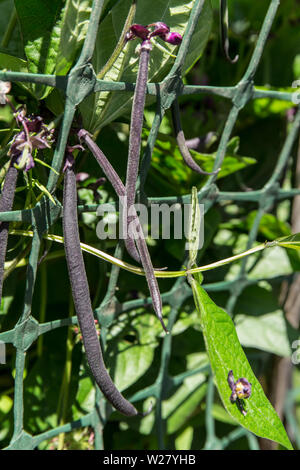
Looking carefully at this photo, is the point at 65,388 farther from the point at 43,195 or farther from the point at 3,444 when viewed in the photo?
the point at 43,195

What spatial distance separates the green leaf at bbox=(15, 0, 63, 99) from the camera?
39 cm

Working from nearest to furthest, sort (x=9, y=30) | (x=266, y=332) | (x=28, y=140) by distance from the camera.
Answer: (x=28, y=140) < (x=9, y=30) < (x=266, y=332)

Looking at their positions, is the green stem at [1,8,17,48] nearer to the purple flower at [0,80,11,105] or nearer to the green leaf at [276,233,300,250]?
the purple flower at [0,80,11,105]

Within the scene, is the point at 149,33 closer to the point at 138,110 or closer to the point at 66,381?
the point at 138,110

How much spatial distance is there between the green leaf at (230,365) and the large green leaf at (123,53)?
164 mm

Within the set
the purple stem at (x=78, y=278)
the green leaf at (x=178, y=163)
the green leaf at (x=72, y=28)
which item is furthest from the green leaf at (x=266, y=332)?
the green leaf at (x=72, y=28)

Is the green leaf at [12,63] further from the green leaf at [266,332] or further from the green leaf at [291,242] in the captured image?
the green leaf at [266,332]

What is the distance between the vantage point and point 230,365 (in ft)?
1.25

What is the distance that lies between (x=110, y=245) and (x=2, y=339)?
0.16 meters

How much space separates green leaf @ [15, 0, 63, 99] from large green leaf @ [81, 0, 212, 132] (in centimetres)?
4

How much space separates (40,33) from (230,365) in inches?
11.9

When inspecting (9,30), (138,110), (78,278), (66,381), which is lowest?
(66,381)

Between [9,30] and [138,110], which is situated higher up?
[9,30]

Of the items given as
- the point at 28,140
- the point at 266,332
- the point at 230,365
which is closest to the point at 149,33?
the point at 28,140
